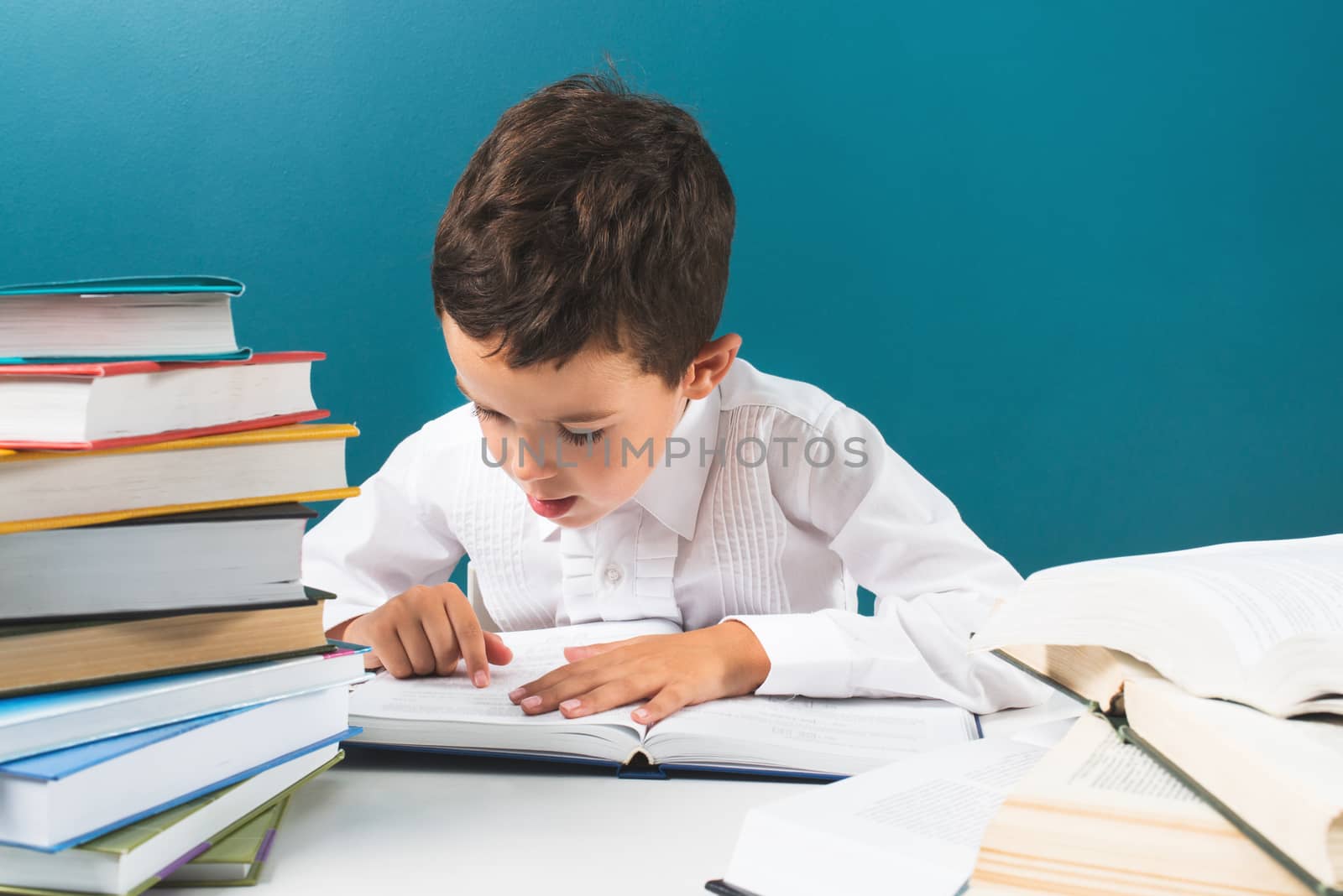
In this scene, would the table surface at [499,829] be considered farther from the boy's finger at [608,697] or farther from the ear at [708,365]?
the ear at [708,365]

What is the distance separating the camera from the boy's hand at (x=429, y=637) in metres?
0.77

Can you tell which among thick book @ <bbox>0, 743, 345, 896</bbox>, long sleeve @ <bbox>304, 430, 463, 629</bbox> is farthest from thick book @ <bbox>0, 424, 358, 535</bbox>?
long sleeve @ <bbox>304, 430, 463, 629</bbox>

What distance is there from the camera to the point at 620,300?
823mm

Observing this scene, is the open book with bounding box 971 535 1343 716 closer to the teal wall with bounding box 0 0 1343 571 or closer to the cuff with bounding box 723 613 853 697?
the cuff with bounding box 723 613 853 697

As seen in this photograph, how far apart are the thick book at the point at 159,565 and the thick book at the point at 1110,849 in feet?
1.06

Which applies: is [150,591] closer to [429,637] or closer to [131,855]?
[131,855]

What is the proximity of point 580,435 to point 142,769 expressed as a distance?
433mm

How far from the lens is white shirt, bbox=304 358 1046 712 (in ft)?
3.23

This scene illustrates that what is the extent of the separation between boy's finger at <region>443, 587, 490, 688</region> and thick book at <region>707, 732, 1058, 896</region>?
350 millimetres

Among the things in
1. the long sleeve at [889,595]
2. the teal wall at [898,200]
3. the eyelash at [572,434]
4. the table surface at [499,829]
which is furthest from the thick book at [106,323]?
the teal wall at [898,200]

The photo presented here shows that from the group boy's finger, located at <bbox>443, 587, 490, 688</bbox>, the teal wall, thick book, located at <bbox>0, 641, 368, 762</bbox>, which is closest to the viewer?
thick book, located at <bbox>0, 641, 368, 762</bbox>

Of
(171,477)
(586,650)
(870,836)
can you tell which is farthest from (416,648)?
(870,836)

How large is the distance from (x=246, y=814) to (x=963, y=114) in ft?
5.02

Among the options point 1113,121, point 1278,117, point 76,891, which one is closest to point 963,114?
point 1113,121
